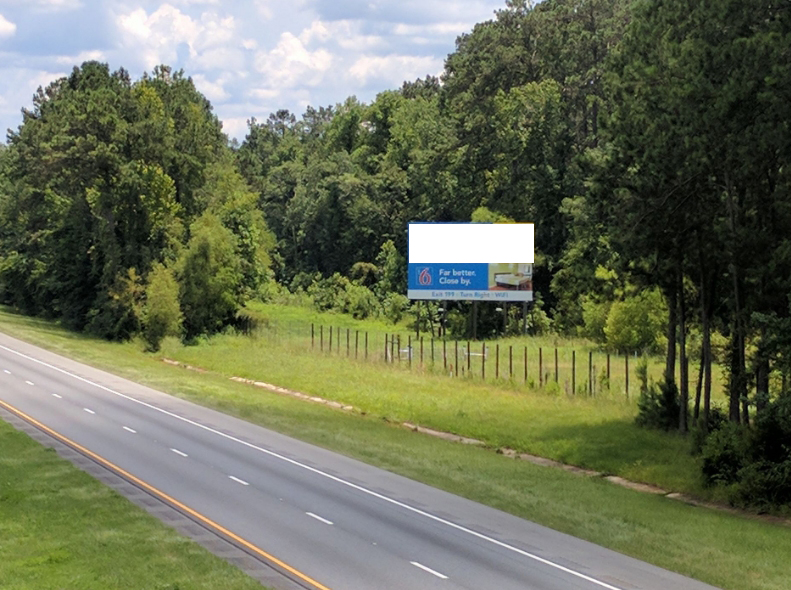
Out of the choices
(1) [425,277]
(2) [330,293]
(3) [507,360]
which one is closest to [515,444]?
(3) [507,360]

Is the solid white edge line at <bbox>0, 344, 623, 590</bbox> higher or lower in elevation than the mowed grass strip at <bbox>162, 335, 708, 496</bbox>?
higher

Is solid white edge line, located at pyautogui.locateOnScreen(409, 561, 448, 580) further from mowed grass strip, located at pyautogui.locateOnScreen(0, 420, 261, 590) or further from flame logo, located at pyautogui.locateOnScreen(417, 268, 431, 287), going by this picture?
flame logo, located at pyautogui.locateOnScreen(417, 268, 431, 287)

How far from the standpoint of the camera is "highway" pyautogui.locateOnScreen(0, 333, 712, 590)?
16719 mm

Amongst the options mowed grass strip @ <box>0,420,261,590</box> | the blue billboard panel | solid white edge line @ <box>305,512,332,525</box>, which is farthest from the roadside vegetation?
mowed grass strip @ <box>0,420,261,590</box>

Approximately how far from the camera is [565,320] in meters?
77.2

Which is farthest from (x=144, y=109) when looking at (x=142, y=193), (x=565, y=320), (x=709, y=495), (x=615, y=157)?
(x=709, y=495)

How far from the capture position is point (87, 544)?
18047mm

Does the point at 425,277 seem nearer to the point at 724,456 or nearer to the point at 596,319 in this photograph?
the point at 596,319

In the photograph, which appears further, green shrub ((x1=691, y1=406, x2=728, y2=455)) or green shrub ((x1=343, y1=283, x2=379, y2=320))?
green shrub ((x1=343, y1=283, x2=379, y2=320))

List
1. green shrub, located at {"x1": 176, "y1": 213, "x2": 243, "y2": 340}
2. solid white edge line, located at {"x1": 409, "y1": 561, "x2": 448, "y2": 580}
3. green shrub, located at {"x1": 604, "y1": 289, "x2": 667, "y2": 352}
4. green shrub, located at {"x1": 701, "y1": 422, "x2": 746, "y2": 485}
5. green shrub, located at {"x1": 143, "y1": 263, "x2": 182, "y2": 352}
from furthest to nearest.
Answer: green shrub, located at {"x1": 176, "y1": 213, "x2": 243, "y2": 340}, green shrub, located at {"x1": 143, "y1": 263, "x2": 182, "y2": 352}, green shrub, located at {"x1": 604, "y1": 289, "x2": 667, "y2": 352}, green shrub, located at {"x1": 701, "y1": 422, "x2": 746, "y2": 485}, solid white edge line, located at {"x1": 409, "y1": 561, "x2": 448, "y2": 580}

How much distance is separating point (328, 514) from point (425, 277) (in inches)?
1494

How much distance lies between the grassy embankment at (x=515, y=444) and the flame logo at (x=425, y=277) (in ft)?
22.9

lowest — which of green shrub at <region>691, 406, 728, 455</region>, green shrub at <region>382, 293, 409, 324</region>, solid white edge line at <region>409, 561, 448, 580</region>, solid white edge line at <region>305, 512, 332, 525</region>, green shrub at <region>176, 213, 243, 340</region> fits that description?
solid white edge line at <region>305, 512, 332, 525</region>

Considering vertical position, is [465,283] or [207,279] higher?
[465,283]
